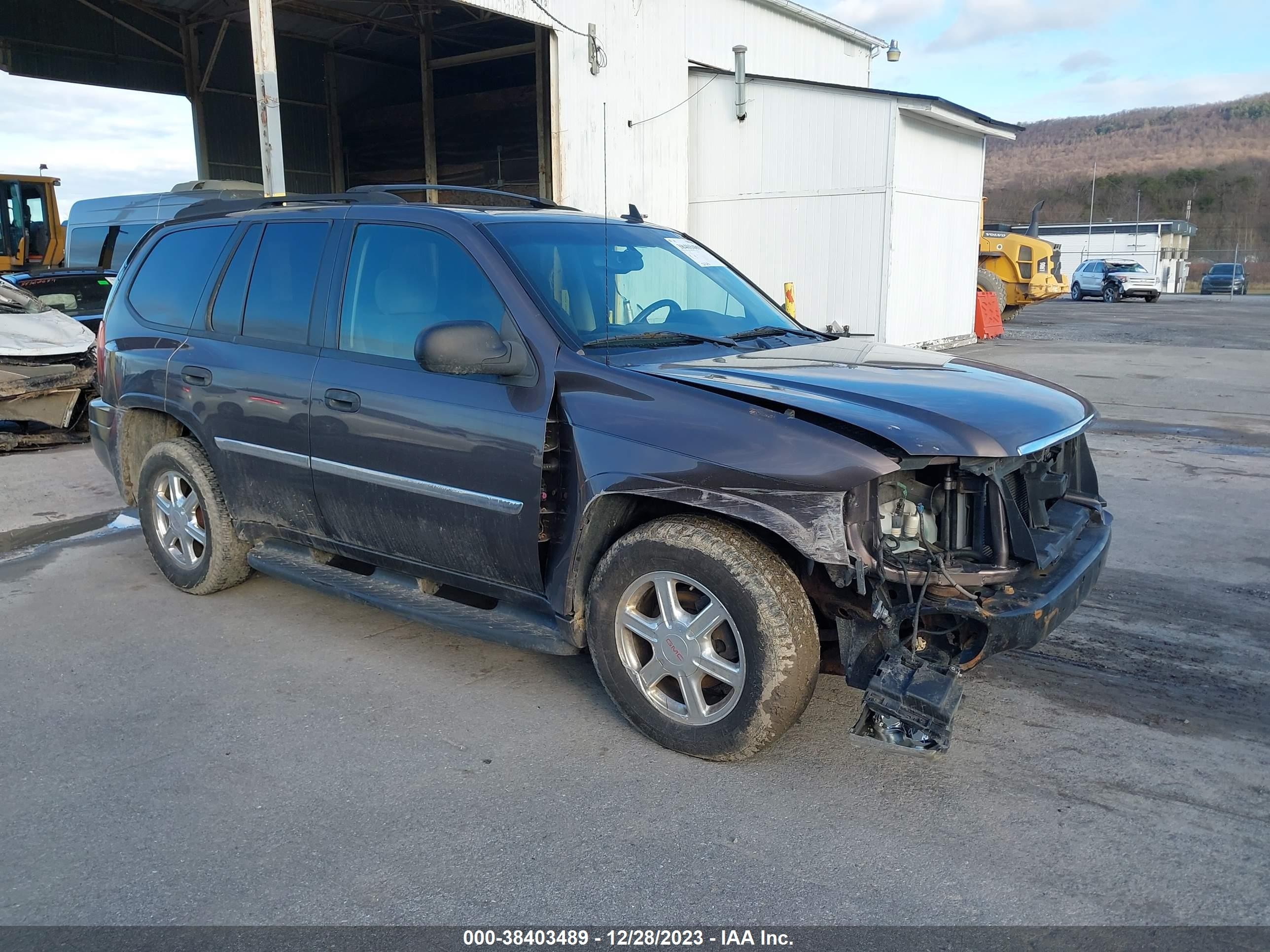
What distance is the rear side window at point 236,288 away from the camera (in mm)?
4883

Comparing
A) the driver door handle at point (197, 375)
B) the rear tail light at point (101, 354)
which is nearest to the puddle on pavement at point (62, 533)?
the rear tail light at point (101, 354)

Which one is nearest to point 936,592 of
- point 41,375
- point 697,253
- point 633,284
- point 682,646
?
point 682,646

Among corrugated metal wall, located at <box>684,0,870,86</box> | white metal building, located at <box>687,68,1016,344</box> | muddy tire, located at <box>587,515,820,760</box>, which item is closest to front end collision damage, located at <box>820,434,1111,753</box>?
muddy tire, located at <box>587,515,820,760</box>

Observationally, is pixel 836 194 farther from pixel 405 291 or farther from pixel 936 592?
pixel 936 592

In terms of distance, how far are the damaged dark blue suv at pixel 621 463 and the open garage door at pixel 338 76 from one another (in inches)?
612

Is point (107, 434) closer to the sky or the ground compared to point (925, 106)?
closer to the ground

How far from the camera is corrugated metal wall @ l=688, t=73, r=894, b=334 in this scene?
16.1 meters

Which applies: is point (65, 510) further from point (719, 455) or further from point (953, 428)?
point (953, 428)

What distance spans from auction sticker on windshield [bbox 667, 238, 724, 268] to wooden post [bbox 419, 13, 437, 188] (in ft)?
60.7

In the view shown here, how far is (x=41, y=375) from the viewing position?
9055 millimetres

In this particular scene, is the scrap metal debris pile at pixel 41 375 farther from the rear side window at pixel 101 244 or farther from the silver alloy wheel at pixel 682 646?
the silver alloy wheel at pixel 682 646

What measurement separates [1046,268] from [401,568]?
2457 centimetres

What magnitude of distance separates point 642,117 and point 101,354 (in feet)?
38.6

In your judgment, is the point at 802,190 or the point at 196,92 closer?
the point at 802,190
